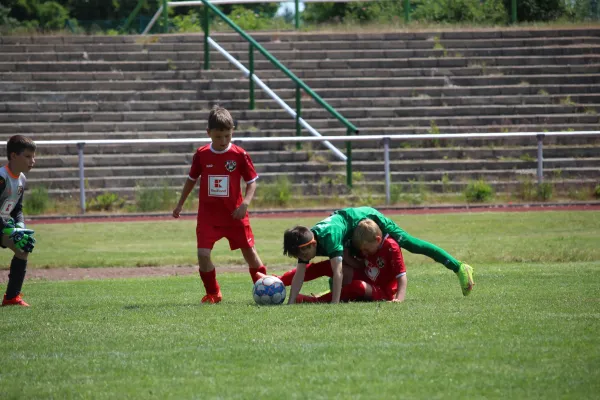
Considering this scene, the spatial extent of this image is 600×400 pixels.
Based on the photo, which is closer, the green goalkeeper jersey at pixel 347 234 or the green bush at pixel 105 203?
the green goalkeeper jersey at pixel 347 234

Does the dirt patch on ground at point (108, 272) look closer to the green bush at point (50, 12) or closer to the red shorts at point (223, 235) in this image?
the red shorts at point (223, 235)

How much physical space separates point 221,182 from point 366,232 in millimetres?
1685

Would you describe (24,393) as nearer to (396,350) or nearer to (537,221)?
(396,350)

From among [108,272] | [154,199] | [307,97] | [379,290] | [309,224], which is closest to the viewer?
[379,290]

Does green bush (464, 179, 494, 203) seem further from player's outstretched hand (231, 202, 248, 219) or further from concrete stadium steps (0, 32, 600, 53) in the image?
player's outstretched hand (231, 202, 248, 219)

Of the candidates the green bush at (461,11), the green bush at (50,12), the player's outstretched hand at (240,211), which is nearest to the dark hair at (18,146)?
the player's outstretched hand at (240,211)

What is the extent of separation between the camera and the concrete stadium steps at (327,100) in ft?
77.2

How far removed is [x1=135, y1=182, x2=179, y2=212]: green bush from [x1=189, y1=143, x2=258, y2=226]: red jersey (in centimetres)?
1202

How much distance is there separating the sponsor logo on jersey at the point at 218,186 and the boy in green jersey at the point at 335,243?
1.10 meters

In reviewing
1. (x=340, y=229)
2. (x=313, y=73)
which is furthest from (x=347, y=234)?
(x=313, y=73)

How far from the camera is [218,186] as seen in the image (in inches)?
375

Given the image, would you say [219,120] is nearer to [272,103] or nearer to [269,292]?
[269,292]

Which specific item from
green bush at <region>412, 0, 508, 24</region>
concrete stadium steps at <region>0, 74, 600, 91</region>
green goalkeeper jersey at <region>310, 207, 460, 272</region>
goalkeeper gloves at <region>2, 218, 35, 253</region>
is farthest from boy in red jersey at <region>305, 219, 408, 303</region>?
green bush at <region>412, 0, 508, 24</region>

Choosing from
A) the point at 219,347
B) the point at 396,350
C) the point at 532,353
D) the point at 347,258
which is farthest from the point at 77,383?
the point at 347,258
